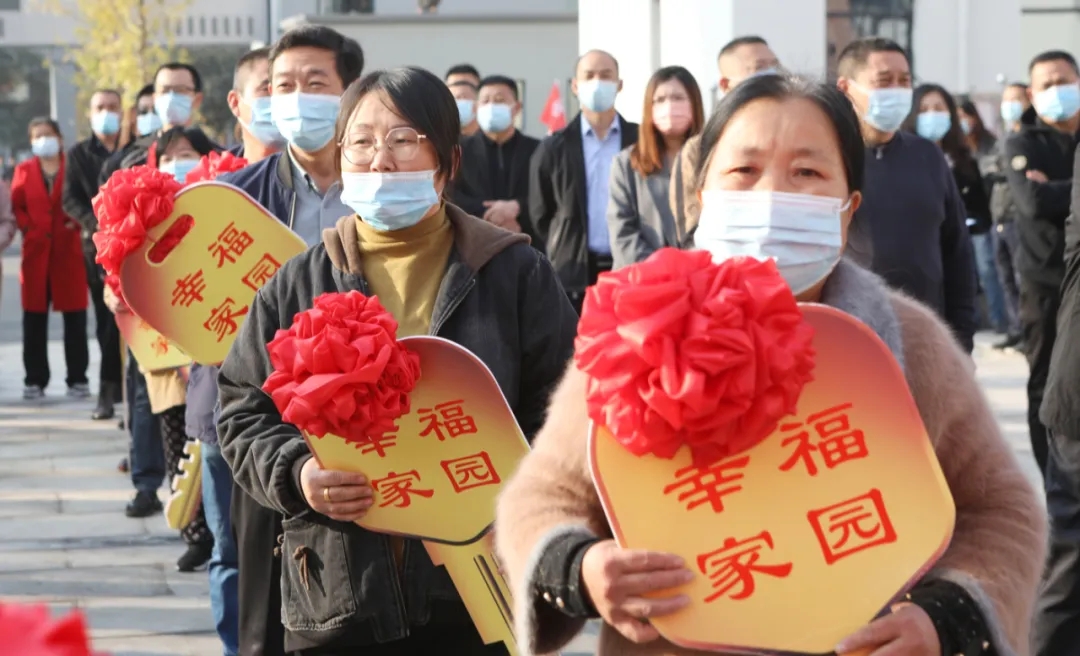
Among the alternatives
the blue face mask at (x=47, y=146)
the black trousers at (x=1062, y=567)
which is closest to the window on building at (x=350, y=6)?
the blue face mask at (x=47, y=146)

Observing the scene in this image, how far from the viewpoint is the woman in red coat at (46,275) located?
13945 millimetres

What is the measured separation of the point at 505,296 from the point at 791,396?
1.51 meters

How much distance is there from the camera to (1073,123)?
10.0m

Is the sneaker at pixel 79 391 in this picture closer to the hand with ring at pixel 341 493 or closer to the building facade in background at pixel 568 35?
the building facade in background at pixel 568 35

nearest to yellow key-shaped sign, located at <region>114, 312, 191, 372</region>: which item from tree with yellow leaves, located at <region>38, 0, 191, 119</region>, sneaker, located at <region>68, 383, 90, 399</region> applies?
sneaker, located at <region>68, 383, 90, 399</region>

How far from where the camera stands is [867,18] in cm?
2181

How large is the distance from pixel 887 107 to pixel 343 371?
13.7ft

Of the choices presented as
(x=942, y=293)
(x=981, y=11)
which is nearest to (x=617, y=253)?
(x=942, y=293)

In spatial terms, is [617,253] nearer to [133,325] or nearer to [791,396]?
[133,325]

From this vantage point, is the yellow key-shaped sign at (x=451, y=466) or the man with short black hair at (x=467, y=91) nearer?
the yellow key-shaped sign at (x=451, y=466)

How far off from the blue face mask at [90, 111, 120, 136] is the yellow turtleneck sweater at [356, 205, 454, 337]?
1006cm

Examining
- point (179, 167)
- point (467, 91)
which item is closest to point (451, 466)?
point (179, 167)

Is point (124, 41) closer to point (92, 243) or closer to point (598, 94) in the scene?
point (92, 243)

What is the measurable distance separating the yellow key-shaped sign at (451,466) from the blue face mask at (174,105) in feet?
22.4
